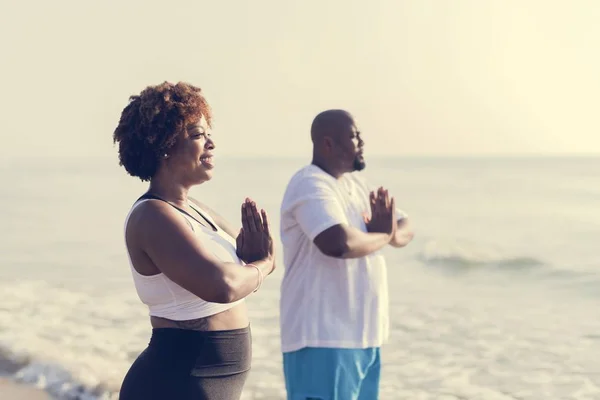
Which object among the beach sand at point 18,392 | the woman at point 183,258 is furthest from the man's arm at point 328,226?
the beach sand at point 18,392

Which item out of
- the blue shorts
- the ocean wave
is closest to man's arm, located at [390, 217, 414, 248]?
the blue shorts

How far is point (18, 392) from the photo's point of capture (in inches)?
259

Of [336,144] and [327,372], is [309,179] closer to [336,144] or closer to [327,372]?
[336,144]

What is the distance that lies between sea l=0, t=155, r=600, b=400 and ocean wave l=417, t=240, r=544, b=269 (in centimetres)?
5

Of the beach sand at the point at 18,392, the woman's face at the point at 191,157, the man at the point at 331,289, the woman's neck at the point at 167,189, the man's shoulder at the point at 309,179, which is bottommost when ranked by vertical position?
the beach sand at the point at 18,392

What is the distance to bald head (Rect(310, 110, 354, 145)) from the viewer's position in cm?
388

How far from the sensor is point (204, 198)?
33312 millimetres

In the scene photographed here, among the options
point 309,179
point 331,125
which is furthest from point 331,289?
point 331,125

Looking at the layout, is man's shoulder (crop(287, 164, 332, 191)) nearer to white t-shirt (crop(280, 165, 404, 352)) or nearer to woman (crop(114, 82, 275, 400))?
white t-shirt (crop(280, 165, 404, 352))

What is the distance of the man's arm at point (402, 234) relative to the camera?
12.9 ft

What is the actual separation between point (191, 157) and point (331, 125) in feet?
3.83

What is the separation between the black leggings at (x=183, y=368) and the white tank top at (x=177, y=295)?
5 centimetres

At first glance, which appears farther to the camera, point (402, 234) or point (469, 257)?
point (469, 257)

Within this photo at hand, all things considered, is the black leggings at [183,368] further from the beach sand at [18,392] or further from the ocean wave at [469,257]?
the ocean wave at [469,257]
